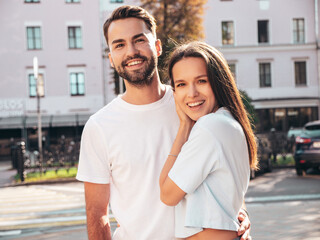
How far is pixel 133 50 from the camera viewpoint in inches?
107

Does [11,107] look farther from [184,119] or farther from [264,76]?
[184,119]

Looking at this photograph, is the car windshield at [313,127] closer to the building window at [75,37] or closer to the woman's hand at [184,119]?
the woman's hand at [184,119]

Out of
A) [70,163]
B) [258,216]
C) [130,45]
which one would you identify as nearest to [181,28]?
[70,163]

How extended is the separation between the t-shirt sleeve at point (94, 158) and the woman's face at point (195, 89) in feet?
1.73

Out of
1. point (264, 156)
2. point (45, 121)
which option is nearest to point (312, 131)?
point (264, 156)

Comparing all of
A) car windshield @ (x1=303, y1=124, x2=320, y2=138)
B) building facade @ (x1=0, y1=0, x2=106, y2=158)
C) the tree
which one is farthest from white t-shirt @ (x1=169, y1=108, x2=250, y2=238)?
building facade @ (x1=0, y1=0, x2=106, y2=158)

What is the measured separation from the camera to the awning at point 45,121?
28.4 m

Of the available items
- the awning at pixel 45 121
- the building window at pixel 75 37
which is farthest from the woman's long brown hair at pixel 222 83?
the building window at pixel 75 37

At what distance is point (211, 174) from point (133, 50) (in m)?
0.89

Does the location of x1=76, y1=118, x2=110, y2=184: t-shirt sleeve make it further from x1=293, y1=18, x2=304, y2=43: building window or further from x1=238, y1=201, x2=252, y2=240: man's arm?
x1=293, y1=18, x2=304, y2=43: building window

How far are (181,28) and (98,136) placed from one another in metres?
20.6

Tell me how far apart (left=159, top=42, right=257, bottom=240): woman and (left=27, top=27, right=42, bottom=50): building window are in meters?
28.9

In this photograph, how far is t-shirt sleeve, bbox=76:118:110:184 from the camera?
8.62 feet

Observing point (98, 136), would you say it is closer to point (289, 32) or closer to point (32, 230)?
point (32, 230)
